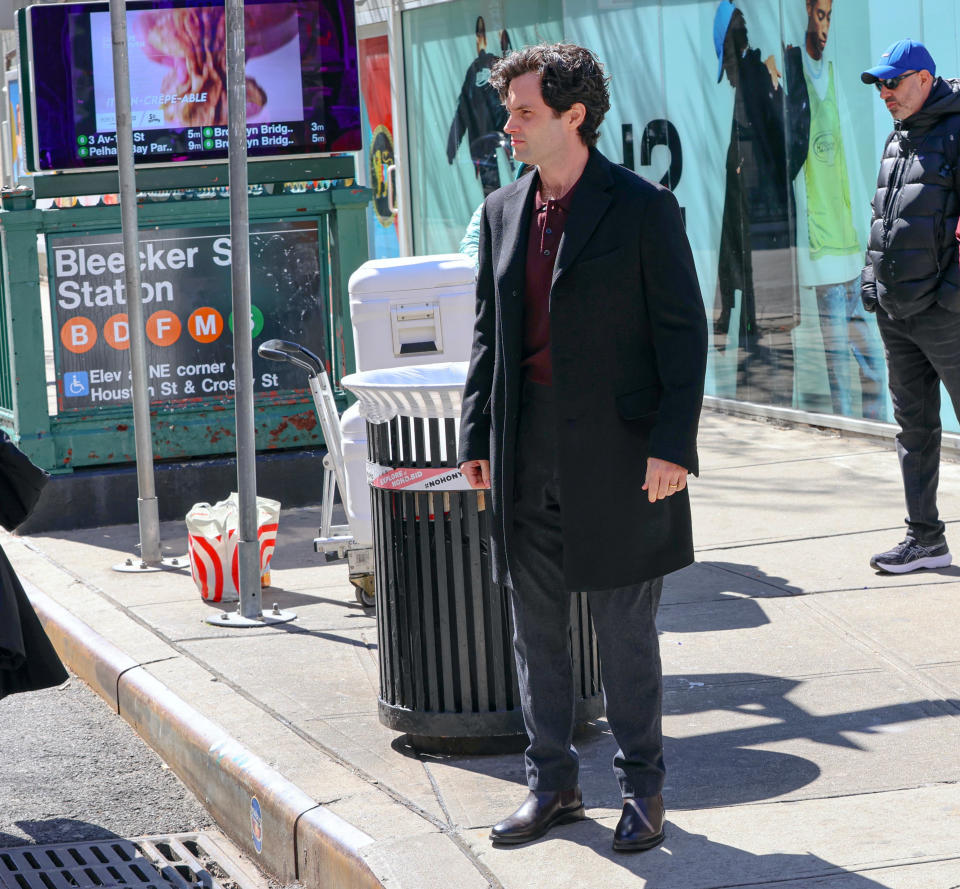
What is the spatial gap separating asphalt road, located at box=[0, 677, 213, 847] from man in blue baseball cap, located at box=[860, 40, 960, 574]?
9.83 ft

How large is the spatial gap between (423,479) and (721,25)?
6.85m

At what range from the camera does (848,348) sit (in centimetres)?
932

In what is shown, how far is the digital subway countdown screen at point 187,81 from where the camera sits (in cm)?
788

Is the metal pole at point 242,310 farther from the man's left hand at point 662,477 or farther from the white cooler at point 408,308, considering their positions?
the man's left hand at point 662,477

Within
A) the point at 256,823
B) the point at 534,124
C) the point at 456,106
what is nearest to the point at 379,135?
the point at 456,106

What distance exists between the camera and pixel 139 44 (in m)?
8.05

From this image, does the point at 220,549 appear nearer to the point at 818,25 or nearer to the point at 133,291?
the point at 133,291

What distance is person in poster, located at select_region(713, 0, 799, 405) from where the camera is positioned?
32.0ft

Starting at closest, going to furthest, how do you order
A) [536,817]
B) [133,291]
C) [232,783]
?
[536,817] < [232,783] < [133,291]

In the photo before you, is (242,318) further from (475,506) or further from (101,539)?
(101,539)

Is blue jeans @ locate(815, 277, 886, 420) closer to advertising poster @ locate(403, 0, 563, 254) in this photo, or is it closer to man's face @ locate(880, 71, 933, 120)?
man's face @ locate(880, 71, 933, 120)

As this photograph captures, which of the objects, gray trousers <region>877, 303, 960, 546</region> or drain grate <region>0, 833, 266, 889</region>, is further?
gray trousers <region>877, 303, 960, 546</region>

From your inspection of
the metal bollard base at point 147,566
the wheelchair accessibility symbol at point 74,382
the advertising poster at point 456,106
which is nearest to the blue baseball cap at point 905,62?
the metal bollard base at point 147,566

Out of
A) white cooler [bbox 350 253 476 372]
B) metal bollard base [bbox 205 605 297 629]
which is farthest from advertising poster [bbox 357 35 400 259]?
metal bollard base [bbox 205 605 297 629]
